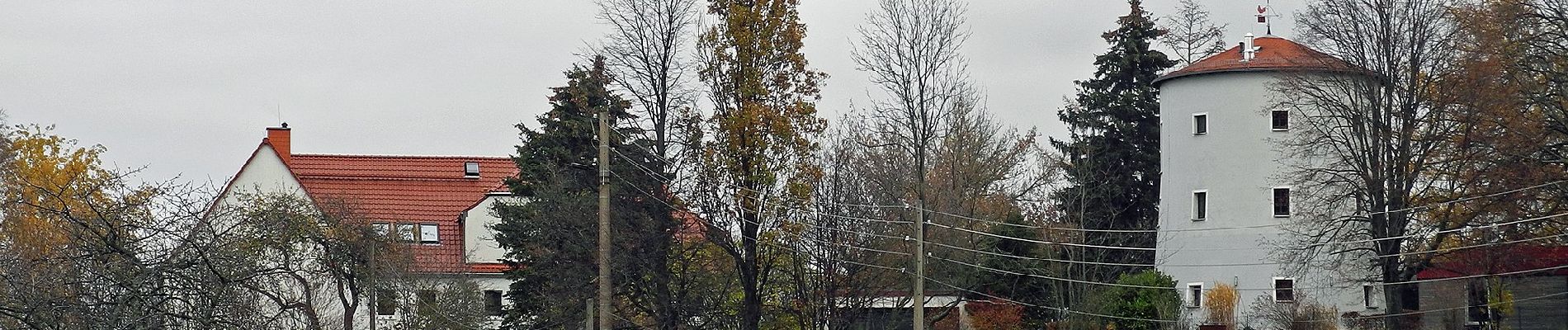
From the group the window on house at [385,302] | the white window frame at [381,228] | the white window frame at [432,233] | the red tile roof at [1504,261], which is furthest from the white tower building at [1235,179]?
the white window frame at [432,233]

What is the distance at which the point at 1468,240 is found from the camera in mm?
37844

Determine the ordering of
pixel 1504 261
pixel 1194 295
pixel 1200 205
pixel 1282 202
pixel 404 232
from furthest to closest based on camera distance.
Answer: pixel 1194 295 < pixel 1200 205 < pixel 1282 202 < pixel 404 232 < pixel 1504 261

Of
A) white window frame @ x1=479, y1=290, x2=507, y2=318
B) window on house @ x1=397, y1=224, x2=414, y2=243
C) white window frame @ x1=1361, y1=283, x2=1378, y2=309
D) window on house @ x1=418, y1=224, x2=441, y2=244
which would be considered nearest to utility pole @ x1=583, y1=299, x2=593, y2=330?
window on house @ x1=397, y1=224, x2=414, y2=243

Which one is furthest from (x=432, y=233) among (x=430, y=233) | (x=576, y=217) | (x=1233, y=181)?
(x=1233, y=181)

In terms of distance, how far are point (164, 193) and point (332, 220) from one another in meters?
28.4

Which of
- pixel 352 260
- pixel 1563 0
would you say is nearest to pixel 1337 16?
pixel 1563 0

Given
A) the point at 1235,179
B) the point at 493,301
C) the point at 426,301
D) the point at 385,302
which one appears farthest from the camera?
the point at 493,301

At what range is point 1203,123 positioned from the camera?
46094 mm

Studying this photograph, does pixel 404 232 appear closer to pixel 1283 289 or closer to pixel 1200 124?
pixel 1200 124

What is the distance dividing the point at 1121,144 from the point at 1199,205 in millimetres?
6592

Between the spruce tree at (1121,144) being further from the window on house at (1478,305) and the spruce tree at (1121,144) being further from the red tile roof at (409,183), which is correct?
the red tile roof at (409,183)

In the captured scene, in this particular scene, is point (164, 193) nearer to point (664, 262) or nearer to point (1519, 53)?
point (664, 262)

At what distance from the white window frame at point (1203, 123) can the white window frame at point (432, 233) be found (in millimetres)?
21676

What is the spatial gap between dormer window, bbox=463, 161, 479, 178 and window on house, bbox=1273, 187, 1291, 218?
24.8 metres
